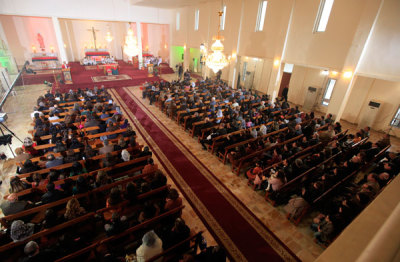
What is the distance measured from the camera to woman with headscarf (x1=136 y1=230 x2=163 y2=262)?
299 cm

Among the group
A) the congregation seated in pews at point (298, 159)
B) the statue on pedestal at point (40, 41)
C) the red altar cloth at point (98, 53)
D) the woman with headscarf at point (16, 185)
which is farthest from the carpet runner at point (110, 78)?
the woman with headscarf at point (16, 185)

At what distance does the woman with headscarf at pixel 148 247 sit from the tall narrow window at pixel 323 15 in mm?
10944

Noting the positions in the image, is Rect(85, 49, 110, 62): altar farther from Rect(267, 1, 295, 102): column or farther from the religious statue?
Rect(267, 1, 295, 102): column

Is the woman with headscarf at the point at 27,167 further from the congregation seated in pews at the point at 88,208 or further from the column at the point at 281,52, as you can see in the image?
the column at the point at 281,52

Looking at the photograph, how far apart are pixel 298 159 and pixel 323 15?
8070 millimetres

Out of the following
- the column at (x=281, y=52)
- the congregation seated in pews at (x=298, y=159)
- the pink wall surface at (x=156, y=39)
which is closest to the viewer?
the congregation seated in pews at (x=298, y=159)

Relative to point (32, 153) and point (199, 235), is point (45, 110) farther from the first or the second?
point (199, 235)

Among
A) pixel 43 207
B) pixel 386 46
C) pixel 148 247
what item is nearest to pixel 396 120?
pixel 386 46

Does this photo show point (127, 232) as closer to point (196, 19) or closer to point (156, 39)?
point (196, 19)

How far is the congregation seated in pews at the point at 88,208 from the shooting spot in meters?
3.17

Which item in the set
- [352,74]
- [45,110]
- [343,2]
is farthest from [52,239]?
[343,2]

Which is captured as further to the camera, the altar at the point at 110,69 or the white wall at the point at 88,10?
the altar at the point at 110,69

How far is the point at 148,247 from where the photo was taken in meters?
3.01

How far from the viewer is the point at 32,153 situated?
572 cm
